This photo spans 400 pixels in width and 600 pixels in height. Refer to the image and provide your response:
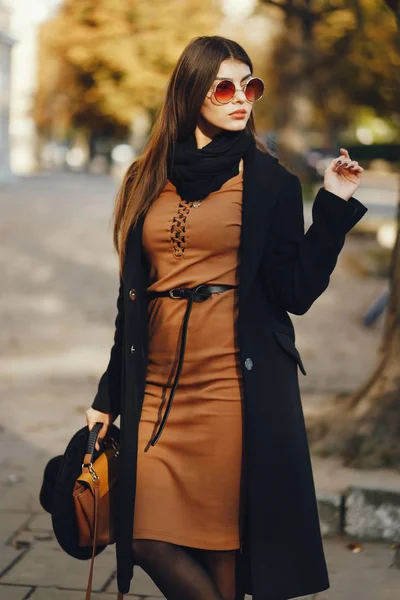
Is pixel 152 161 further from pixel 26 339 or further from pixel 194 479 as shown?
pixel 26 339

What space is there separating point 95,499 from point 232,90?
121cm

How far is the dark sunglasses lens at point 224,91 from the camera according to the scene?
3111mm

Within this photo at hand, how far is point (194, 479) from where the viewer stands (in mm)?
3096

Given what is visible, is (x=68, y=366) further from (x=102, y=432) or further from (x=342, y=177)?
(x=342, y=177)

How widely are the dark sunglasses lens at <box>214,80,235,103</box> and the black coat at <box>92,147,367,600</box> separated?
0.19 m

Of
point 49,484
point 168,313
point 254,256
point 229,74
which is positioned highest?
point 229,74

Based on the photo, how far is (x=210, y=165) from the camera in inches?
123

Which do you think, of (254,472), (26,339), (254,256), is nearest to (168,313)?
(254,256)

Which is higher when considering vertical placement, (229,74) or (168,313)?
(229,74)

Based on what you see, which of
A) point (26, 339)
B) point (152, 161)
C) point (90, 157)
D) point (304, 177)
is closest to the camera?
point (152, 161)

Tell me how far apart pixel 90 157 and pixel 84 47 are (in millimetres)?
16167

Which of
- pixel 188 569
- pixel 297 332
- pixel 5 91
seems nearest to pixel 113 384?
pixel 188 569

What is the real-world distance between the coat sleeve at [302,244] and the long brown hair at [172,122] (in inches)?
10.8

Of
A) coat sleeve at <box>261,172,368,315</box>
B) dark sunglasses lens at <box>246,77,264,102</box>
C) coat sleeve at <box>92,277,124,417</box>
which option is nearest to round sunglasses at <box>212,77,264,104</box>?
dark sunglasses lens at <box>246,77,264,102</box>
